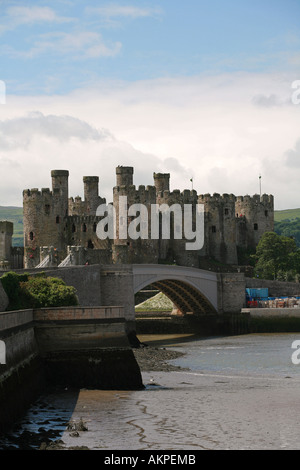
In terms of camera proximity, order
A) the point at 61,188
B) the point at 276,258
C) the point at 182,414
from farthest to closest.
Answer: the point at 276,258
the point at 61,188
the point at 182,414

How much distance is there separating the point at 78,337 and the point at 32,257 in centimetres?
3415

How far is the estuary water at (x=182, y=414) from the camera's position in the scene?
818 inches

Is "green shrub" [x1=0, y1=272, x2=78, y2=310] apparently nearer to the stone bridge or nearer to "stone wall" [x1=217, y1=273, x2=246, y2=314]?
the stone bridge

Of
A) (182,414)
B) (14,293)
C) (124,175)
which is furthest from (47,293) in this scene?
(124,175)

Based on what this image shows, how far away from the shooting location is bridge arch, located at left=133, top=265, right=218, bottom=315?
56.1 metres

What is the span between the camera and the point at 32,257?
206 ft

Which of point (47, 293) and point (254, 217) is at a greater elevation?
point (254, 217)

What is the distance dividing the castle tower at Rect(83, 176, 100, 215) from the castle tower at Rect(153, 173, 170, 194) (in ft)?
17.0

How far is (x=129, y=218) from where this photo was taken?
74062 mm

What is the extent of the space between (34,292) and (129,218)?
3946 centimetres

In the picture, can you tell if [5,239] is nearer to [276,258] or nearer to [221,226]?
[221,226]

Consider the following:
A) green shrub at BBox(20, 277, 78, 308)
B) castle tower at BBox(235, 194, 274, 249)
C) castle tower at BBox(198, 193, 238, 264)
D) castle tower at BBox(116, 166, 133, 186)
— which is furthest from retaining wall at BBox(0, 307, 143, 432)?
castle tower at BBox(235, 194, 274, 249)

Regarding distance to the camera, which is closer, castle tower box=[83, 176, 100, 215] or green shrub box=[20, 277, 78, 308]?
green shrub box=[20, 277, 78, 308]
